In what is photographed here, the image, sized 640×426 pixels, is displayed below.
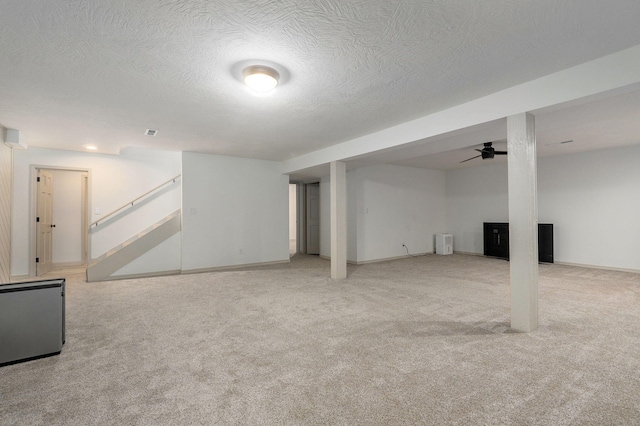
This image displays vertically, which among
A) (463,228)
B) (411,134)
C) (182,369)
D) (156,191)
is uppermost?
(411,134)

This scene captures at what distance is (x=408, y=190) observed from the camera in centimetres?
927

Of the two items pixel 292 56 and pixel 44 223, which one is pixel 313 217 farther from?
pixel 292 56

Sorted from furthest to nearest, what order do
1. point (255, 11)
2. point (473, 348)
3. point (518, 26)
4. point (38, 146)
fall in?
point (38, 146), point (473, 348), point (518, 26), point (255, 11)

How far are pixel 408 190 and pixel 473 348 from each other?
6.79 metres

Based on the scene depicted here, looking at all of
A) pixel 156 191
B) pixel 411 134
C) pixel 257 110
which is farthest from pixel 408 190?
pixel 156 191

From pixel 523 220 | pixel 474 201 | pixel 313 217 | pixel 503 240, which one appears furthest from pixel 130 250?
pixel 474 201

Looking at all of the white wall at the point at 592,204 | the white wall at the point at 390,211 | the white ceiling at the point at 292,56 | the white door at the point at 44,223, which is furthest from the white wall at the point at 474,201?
the white door at the point at 44,223

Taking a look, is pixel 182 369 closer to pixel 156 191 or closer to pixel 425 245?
pixel 156 191

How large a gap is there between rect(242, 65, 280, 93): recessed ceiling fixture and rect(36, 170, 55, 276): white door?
6.30 meters

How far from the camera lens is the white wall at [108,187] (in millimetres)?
6195

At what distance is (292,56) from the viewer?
2.70 m

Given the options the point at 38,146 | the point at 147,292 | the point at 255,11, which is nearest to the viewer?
the point at 255,11

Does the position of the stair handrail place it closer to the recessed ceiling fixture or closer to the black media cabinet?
the recessed ceiling fixture

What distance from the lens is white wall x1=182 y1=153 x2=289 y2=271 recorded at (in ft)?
22.5
